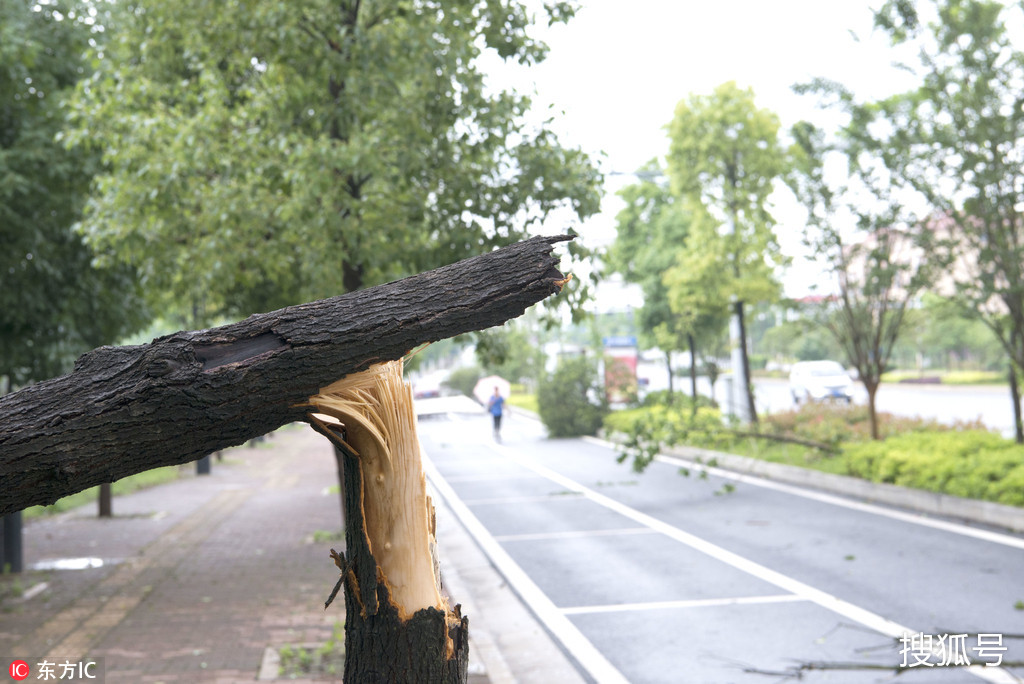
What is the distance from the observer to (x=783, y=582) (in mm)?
8586

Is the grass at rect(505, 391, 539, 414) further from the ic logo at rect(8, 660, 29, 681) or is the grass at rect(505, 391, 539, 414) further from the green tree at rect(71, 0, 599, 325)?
the ic logo at rect(8, 660, 29, 681)

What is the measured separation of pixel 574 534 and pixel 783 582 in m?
3.52

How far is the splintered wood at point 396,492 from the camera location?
83.8 inches

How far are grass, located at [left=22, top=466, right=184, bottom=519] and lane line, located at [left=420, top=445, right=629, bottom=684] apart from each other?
6094 mm

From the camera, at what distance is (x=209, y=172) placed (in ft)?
28.0

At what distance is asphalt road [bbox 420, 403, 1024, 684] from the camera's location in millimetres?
6371

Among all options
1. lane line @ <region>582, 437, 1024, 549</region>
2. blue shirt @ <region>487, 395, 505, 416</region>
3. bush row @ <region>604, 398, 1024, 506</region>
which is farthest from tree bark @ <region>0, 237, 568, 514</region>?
blue shirt @ <region>487, 395, 505, 416</region>

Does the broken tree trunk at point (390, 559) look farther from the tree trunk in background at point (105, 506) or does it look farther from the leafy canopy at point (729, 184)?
the leafy canopy at point (729, 184)

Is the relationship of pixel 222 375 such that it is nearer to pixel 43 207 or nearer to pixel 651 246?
pixel 43 207

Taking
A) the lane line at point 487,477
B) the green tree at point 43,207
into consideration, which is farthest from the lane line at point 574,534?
the lane line at point 487,477

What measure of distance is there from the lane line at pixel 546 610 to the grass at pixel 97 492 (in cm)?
609

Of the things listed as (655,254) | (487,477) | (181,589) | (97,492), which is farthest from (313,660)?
(655,254)

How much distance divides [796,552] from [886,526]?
5.92 feet

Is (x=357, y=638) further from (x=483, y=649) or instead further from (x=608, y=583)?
(x=608, y=583)
